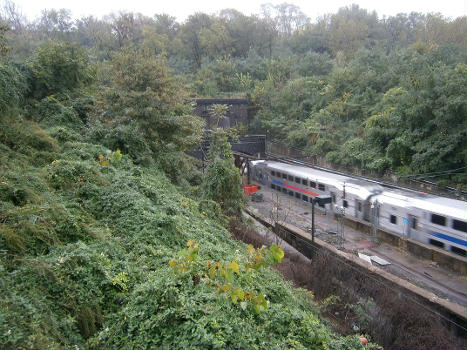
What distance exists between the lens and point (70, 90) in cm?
1675

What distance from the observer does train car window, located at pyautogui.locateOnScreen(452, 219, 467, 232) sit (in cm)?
1256

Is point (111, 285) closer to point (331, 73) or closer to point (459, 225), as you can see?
point (459, 225)

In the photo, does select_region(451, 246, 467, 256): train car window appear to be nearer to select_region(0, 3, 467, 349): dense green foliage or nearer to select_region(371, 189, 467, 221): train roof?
select_region(371, 189, 467, 221): train roof

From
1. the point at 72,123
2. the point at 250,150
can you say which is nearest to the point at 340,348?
the point at 72,123

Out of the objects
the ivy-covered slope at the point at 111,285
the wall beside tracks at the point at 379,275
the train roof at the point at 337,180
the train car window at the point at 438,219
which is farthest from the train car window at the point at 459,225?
the ivy-covered slope at the point at 111,285

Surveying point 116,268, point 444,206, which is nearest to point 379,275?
point 444,206

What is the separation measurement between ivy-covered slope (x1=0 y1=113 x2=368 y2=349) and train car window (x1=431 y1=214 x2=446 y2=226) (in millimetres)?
8733

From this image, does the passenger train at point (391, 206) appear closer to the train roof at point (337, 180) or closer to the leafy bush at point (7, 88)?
the train roof at point (337, 180)

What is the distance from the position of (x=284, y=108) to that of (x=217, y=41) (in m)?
22.9

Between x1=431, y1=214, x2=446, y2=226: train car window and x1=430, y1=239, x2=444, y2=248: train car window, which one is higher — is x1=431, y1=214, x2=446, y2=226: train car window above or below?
above

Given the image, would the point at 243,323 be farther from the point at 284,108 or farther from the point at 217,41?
the point at 217,41

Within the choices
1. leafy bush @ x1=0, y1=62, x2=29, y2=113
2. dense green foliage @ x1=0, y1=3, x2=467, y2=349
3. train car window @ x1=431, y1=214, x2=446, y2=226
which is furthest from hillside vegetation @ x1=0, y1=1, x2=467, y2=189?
train car window @ x1=431, y1=214, x2=446, y2=226

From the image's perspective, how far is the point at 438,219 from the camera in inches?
533

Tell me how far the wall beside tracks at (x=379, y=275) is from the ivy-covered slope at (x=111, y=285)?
470cm
